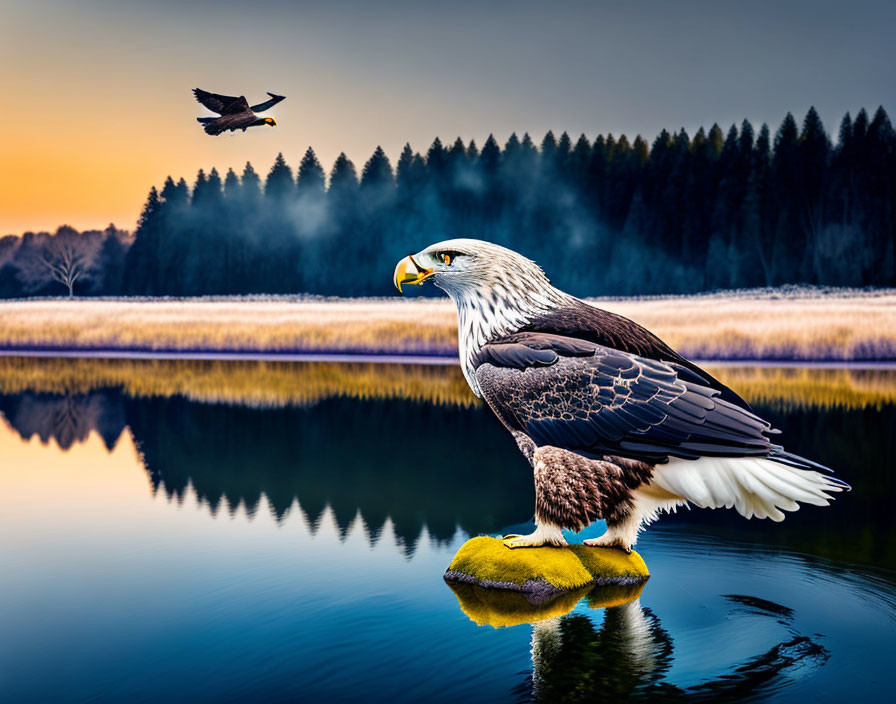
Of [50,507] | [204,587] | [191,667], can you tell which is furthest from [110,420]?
[191,667]

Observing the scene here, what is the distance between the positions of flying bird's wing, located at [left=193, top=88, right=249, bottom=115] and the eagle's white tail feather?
5174 mm

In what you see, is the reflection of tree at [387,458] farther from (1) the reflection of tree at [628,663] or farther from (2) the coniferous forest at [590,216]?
(2) the coniferous forest at [590,216]

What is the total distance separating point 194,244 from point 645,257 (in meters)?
37.7

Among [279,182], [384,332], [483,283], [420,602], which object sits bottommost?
[420,602]

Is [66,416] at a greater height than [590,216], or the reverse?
[590,216]

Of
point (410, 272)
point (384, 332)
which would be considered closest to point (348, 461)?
point (410, 272)

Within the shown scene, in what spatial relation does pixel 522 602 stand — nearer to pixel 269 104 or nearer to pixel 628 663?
pixel 628 663

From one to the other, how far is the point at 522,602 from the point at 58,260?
9212 cm

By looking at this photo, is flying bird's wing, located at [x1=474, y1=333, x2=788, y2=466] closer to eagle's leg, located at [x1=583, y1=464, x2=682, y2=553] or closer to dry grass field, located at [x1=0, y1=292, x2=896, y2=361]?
eagle's leg, located at [x1=583, y1=464, x2=682, y2=553]

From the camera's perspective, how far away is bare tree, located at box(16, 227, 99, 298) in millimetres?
86688

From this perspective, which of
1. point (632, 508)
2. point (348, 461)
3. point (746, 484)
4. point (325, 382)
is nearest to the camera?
point (746, 484)

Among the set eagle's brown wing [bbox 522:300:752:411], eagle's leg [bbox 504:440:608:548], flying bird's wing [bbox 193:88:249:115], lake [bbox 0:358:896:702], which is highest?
flying bird's wing [bbox 193:88:249:115]

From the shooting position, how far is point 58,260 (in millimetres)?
86688

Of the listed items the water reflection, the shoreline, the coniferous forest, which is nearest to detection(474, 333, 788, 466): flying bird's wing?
the water reflection
